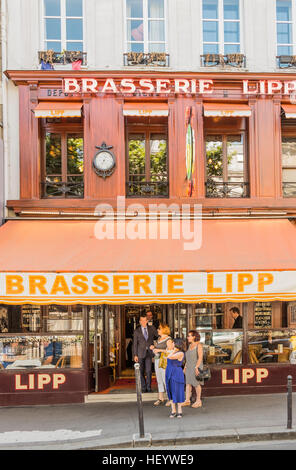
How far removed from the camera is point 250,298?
973cm

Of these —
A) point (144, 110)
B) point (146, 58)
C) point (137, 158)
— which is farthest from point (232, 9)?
point (137, 158)

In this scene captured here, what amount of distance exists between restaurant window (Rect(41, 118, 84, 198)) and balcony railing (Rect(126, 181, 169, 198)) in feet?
4.30

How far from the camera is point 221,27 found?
40.3 ft

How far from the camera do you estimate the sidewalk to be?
768 centimetres

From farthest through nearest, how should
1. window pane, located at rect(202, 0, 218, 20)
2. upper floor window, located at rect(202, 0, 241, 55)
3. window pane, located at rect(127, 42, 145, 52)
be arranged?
window pane, located at rect(202, 0, 218, 20) → upper floor window, located at rect(202, 0, 241, 55) → window pane, located at rect(127, 42, 145, 52)

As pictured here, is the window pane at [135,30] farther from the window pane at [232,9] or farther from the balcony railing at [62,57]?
the window pane at [232,9]

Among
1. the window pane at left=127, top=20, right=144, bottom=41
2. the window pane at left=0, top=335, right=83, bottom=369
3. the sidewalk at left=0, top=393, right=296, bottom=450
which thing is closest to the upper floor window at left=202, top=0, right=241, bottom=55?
the window pane at left=127, top=20, right=144, bottom=41

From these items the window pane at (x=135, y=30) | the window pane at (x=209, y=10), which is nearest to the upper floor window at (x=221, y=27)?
the window pane at (x=209, y=10)

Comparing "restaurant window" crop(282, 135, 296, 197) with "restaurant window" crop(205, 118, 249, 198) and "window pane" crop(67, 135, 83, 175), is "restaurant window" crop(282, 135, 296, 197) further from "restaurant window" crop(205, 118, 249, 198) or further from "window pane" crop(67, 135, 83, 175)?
"window pane" crop(67, 135, 83, 175)

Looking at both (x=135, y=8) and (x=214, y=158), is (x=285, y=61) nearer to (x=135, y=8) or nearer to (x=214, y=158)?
(x=214, y=158)

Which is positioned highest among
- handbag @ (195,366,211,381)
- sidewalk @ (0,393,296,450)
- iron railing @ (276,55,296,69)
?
iron railing @ (276,55,296,69)

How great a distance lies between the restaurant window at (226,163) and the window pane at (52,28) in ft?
15.5

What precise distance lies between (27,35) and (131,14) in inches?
114
